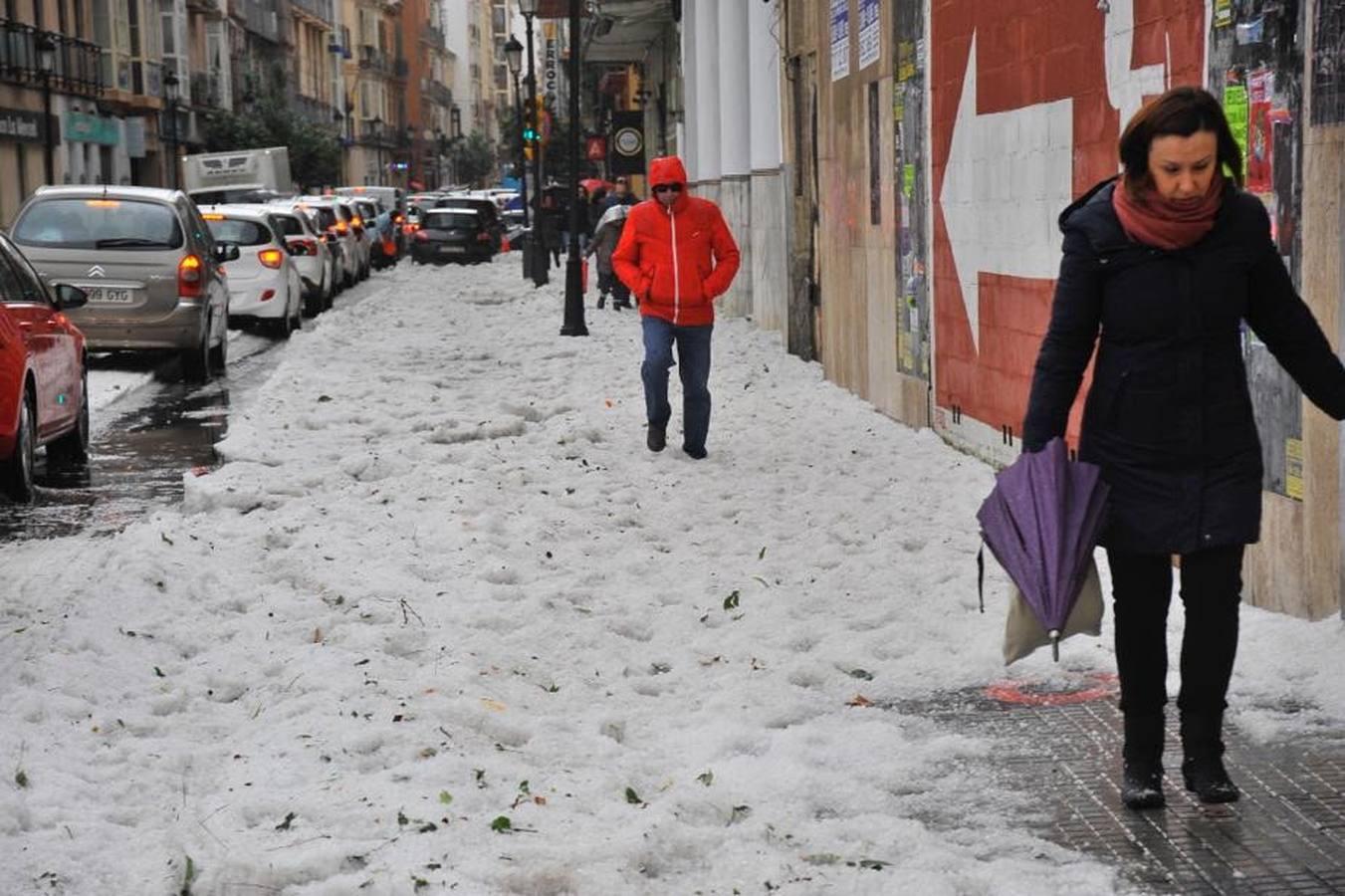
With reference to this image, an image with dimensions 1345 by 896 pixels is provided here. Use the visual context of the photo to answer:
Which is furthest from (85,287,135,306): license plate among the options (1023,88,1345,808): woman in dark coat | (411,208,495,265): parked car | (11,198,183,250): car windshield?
(411,208,495,265): parked car

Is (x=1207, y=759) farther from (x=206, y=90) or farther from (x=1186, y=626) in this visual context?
(x=206, y=90)

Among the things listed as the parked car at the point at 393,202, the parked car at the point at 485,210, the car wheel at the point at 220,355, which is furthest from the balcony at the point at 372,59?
the car wheel at the point at 220,355

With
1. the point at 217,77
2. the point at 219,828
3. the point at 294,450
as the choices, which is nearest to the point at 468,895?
the point at 219,828

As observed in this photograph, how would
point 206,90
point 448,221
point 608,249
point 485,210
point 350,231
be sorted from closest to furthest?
1. point 608,249
2. point 350,231
3. point 448,221
4. point 485,210
5. point 206,90

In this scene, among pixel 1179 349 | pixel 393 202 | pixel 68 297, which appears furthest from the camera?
pixel 393 202

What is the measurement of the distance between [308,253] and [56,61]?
2432 centimetres

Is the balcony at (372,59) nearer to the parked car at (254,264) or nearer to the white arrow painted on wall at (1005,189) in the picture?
the parked car at (254,264)

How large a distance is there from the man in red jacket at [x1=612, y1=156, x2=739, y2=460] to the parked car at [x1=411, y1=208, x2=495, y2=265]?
128 ft

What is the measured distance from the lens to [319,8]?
9781 centimetres

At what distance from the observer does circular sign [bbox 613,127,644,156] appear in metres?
45.8

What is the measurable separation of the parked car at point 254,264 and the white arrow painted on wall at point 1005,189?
14.9m

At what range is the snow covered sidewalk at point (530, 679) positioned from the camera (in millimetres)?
5102

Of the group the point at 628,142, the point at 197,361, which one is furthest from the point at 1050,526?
the point at 628,142

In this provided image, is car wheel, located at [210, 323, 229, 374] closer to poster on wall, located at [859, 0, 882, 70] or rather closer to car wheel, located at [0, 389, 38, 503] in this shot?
poster on wall, located at [859, 0, 882, 70]
